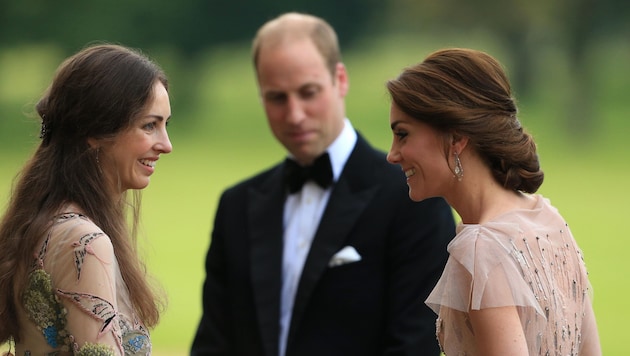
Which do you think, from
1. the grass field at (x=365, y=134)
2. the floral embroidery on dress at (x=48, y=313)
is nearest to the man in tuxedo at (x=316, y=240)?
the floral embroidery on dress at (x=48, y=313)

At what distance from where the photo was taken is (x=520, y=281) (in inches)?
90.8

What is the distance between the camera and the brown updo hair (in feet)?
8.05

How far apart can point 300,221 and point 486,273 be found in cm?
163

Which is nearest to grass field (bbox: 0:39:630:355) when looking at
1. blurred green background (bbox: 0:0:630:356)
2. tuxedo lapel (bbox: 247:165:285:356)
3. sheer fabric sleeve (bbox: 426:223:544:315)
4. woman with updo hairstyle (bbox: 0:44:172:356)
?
blurred green background (bbox: 0:0:630:356)

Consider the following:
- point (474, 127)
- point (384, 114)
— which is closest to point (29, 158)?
point (474, 127)

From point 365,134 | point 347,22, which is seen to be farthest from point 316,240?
point 347,22

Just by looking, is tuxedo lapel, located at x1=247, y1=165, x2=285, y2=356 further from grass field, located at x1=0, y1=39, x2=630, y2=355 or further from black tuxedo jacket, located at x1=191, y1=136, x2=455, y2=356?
grass field, located at x1=0, y1=39, x2=630, y2=355

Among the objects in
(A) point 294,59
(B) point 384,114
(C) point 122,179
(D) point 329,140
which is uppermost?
(B) point 384,114

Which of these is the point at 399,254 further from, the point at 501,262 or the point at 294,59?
the point at 501,262

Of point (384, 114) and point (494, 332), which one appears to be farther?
point (384, 114)

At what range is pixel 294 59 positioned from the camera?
3924 mm

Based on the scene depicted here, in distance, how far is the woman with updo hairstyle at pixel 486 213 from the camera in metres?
2.31

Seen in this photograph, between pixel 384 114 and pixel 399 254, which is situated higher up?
pixel 384 114

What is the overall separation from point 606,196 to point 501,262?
16.2 m
